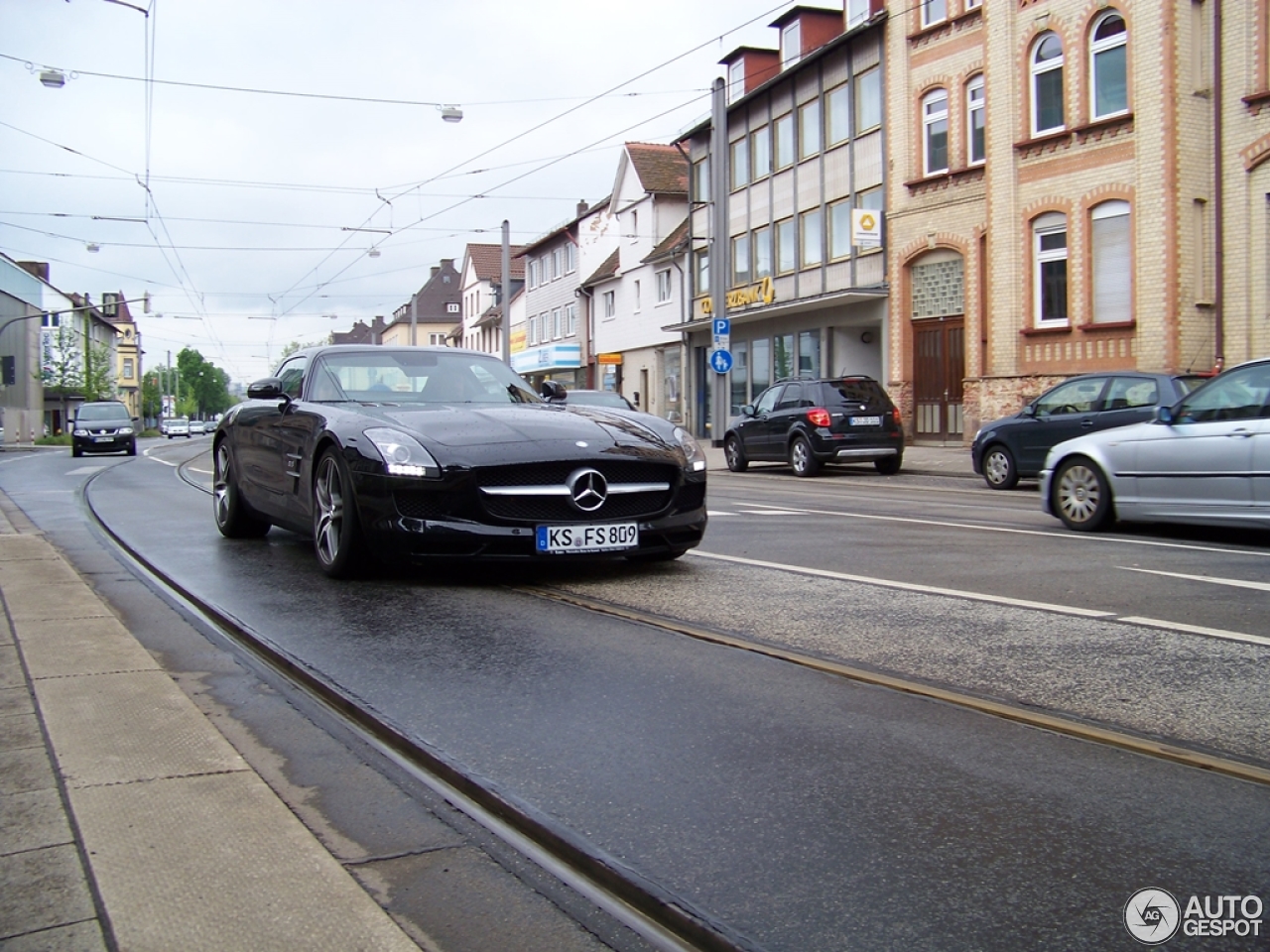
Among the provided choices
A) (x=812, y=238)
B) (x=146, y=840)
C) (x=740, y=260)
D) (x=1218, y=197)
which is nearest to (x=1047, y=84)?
(x=1218, y=197)

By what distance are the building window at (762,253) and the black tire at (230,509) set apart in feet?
Result: 86.5

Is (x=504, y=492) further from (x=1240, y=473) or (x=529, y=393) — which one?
(x=1240, y=473)

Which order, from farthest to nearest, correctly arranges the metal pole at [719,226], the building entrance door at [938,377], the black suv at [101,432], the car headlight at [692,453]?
the black suv at [101,432] < the building entrance door at [938,377] < the metal pole at [719,226] < the car headlight at [692,453]

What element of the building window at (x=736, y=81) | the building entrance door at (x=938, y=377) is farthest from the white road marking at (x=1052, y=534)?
the building window at (x=736, y=81)

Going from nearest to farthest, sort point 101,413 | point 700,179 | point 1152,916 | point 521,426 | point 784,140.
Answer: point 1152,916
point 521,426
point 784,140
point 101,413
point 700,179

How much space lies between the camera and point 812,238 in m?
32.5

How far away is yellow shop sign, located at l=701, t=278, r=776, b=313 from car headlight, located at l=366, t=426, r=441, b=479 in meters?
28.3

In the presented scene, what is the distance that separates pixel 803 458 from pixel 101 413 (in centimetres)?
2732

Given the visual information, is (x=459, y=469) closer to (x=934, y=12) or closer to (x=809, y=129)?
(x=934, y=12)

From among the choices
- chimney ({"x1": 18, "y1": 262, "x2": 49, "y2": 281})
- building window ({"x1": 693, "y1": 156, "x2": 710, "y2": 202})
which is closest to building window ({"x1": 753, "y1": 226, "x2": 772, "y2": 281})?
building window ({"x1": 693, "y1": 156, "x2": 710, "y2": 202})

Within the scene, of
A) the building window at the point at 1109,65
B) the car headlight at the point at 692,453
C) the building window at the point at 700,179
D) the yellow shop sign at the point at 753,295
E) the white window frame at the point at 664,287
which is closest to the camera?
the car headlight at the point at 692,453

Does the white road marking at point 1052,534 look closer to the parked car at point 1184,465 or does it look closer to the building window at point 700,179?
the parked car at point 1184,465

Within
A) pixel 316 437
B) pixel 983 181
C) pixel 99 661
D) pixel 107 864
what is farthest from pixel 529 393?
pixel 983 181

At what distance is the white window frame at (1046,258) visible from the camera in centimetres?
2359
